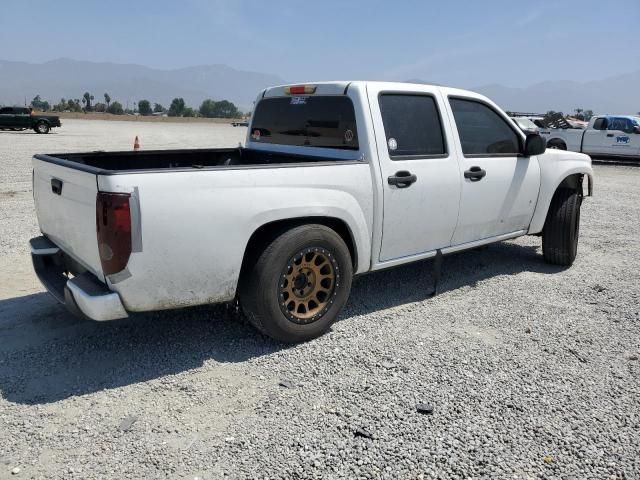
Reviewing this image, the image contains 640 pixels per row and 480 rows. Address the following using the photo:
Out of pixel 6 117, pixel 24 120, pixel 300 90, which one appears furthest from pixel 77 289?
pixel 6 117

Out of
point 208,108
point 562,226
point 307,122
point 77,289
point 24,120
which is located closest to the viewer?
point 77,289

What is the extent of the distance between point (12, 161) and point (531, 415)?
53.4 ft

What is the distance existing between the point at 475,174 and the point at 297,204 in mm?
1953

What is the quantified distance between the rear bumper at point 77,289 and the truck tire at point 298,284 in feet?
2.82

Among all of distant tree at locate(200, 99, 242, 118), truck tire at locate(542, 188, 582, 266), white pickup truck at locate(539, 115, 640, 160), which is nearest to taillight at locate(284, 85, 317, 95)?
truck tire at locate(542, 188, 582, 266)

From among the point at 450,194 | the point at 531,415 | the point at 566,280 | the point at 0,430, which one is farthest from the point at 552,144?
the point at 0,430

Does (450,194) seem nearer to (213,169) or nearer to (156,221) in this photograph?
(213,169)

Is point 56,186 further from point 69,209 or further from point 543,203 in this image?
point 543,203

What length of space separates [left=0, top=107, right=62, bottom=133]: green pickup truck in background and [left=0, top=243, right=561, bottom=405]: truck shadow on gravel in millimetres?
29153

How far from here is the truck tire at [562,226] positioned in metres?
5.94

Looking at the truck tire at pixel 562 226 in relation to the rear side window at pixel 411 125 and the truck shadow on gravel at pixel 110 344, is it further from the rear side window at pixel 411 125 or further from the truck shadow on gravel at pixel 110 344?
the rear side window at pixel 411 125

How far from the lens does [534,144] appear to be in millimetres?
5281

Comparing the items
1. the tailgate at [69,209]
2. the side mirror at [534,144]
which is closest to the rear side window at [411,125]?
the side mirror at [534,144]

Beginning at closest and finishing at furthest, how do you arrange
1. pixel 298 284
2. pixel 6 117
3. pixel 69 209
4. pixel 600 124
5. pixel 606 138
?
pixel 69 209
pixel 298 284
pixel 606 138
pixel 600 124
pixel 6 117
